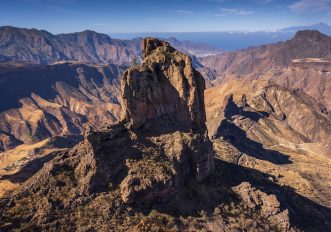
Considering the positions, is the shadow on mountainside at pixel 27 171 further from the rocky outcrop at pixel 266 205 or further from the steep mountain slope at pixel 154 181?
the rocky outcrop at pixel 266 205

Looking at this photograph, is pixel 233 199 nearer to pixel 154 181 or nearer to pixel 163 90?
pixel 154 181

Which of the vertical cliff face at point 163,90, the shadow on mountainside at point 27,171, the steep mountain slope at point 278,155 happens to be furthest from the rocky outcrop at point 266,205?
the shadow on mountainside at point 27,171

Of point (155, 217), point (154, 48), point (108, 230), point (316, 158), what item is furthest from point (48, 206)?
point (316, 158)

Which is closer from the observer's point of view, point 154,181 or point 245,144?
point 154,181

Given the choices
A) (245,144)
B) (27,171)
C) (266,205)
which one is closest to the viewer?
(266,205)

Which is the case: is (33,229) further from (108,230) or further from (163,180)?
(163,180)

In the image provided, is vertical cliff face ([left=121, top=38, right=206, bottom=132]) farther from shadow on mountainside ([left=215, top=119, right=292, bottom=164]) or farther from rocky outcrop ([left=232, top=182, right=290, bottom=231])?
shadow on mountainside ([left=215, top=119, right=292, bottom=164])

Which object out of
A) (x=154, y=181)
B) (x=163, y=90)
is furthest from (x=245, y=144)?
(x=154, y=181)

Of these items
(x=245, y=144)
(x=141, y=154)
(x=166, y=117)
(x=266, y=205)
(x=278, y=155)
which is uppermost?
(x=166, y=117)

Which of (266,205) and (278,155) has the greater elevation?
(266,205)
